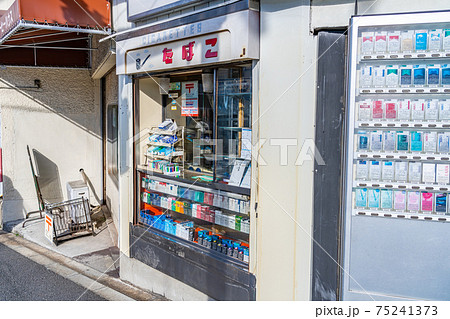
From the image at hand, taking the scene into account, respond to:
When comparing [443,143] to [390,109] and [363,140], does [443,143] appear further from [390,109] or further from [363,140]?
[363,140]

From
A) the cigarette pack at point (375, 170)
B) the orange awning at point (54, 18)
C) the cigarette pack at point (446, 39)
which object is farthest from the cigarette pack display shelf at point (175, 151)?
the cigarette pack at point (446, 39)

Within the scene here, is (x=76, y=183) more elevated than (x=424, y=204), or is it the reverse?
(x=424, y=204)

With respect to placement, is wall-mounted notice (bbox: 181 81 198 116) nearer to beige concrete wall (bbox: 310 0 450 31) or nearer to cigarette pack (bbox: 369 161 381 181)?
beige concrete wall (bbox: 310 0 450 31)

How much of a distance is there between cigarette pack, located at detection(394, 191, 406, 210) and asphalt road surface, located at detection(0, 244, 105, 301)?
3820 mm

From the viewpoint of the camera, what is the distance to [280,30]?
153 inches

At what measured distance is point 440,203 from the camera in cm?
352

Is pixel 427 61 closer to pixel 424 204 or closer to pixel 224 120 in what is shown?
pixel 424 204

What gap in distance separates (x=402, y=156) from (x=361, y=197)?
0.50 meters

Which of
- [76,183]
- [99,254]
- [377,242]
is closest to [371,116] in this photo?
[377,242]

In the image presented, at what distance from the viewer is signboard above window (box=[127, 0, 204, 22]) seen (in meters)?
4.74

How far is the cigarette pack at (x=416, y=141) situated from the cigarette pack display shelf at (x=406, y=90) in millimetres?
353

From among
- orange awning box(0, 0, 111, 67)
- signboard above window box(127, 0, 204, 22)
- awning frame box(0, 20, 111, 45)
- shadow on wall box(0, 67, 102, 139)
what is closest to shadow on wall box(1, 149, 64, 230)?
shadow on wall box(0, 67, 102, 139)
